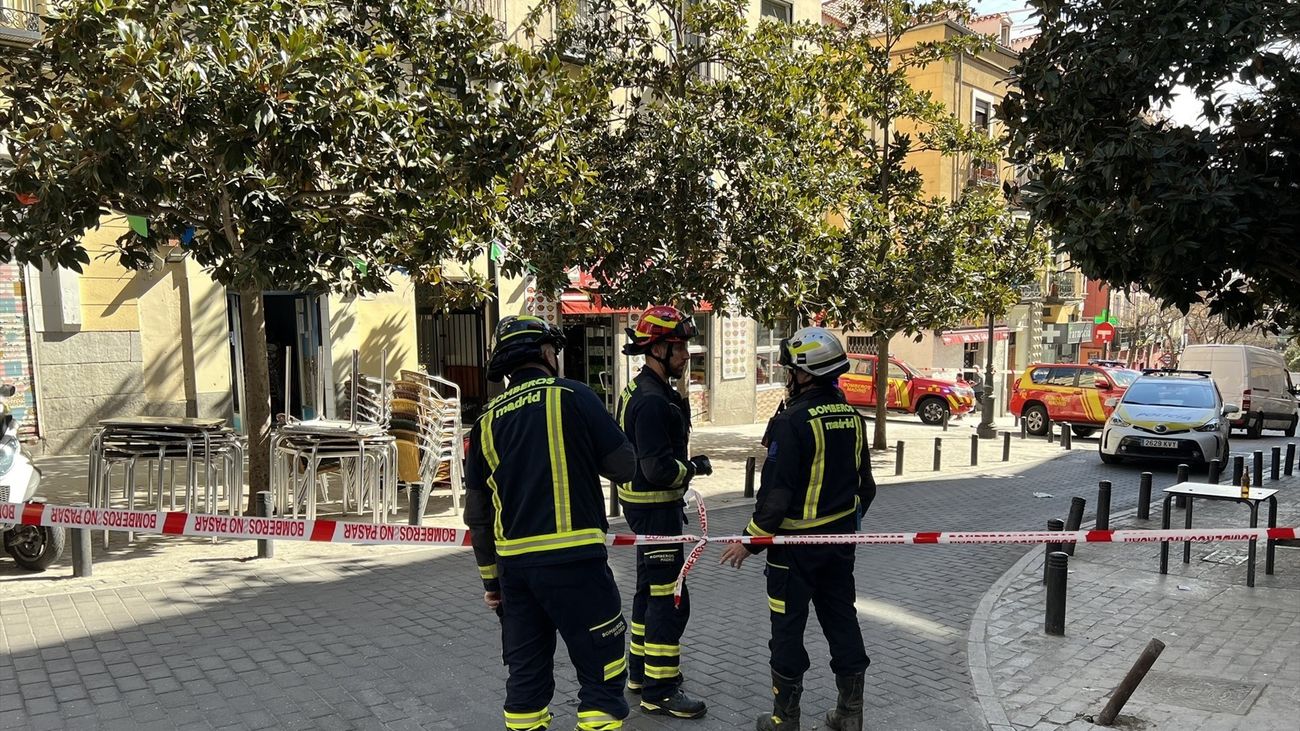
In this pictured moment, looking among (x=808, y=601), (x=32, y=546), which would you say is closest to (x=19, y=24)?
(x=32, y=546)

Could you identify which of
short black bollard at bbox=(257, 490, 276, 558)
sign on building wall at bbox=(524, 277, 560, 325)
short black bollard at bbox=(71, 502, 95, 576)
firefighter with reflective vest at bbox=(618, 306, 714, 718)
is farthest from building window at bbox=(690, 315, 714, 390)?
firefighter with reflective vest at bbox=(618, 306, 714, 718)

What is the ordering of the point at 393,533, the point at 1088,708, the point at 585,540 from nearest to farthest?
the point at 585,540 → the point at 1088,708 → the point at 393,533

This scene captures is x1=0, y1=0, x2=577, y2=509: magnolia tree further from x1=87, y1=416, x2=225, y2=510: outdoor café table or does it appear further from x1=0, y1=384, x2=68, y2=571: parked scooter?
x1=0, y1=384, x2=68, y2=571: parked scooter

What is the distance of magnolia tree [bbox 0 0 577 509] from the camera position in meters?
5.97

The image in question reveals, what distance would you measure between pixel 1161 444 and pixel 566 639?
1349 centimetres

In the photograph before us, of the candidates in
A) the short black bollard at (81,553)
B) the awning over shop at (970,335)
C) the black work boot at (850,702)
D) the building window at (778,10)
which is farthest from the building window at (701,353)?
the black work boot at (850,702)

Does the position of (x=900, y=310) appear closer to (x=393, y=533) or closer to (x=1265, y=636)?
(x=1265, y=636)

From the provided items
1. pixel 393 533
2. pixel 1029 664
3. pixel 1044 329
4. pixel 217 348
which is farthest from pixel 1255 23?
pixel 1044 329

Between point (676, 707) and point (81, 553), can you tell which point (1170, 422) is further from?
point (81, 553)

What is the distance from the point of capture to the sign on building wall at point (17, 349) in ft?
35.8

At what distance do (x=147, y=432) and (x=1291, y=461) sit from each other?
1568 cm

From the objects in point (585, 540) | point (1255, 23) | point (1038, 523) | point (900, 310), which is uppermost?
point (1255, 23)

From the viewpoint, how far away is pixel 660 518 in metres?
4.27

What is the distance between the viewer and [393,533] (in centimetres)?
511
